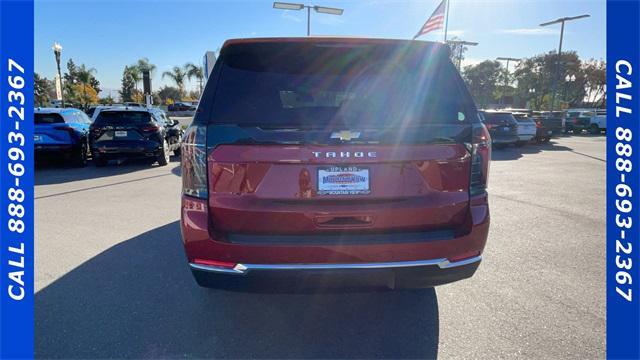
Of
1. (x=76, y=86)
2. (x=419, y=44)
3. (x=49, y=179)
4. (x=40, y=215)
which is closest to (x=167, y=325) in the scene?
(x=419, y=44)

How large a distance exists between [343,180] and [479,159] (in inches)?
35.6

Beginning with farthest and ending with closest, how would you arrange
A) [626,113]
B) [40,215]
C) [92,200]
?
[92,200] → [40,215] → [626,113]

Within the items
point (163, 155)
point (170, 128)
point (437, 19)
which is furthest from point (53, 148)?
point (437, 19)

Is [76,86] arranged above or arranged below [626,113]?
above

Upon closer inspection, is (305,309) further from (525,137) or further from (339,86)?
(525,137)

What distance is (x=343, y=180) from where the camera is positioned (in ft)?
7.57

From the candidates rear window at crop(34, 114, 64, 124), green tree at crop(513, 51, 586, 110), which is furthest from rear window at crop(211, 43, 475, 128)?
green tree at crop(513, 51, 586, 110)

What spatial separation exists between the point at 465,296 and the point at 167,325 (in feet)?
7.92

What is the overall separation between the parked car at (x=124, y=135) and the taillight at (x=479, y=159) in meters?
9.65

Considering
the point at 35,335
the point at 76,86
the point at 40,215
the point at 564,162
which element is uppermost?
the point at 76,86

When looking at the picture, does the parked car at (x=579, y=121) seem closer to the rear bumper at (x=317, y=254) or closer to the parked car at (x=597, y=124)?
the parked car at (x=597, y=124)

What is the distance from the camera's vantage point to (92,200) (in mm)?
6766

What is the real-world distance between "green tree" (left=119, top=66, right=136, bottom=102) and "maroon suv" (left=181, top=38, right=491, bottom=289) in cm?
6523

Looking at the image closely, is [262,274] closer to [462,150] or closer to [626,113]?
[462,150]
